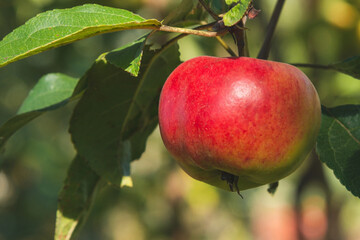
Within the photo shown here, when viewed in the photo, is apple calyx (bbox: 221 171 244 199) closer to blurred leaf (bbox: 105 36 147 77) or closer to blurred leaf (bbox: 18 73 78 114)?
blurred leaf (bbox: 105 36 147 77)

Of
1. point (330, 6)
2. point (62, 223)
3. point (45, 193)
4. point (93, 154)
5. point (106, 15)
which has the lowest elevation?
point (45, 193)

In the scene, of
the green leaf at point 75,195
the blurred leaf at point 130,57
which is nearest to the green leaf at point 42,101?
the green leaf at point 75,195

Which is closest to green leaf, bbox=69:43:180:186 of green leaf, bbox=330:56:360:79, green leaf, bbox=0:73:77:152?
green leaf, bbox=0:73:77:152

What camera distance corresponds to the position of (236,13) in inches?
25.8

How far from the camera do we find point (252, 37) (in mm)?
2451

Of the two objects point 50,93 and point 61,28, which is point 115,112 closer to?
point 50,93

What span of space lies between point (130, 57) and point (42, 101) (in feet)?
1.17

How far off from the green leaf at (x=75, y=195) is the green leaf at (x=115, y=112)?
72 millimetres

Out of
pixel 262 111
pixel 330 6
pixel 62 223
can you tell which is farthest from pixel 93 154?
pixel 330 6

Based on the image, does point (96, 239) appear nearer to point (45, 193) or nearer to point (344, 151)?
point (45, 193)

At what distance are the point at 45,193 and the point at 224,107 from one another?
123 inches

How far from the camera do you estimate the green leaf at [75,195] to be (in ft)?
3.34

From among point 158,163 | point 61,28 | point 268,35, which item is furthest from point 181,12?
point 158,163

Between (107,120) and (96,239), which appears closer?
(107,120)
